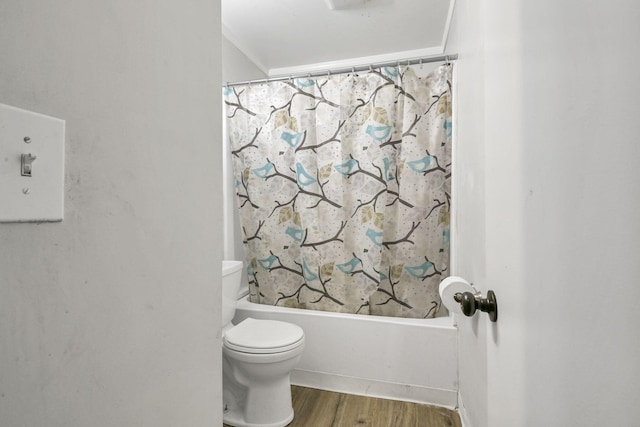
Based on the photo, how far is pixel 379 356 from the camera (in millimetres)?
1905

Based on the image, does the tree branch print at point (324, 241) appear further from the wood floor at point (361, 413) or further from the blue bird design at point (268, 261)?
the wood floor at point (361, 413)

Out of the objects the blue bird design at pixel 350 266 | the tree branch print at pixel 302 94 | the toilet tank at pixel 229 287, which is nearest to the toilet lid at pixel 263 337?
the toilet tank at pixel 229 287

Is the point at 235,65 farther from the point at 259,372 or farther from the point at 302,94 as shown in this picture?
the point at 259,372

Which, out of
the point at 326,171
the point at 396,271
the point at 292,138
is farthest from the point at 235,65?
the point at 396,271

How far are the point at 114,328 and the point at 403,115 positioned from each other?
6.06 ft

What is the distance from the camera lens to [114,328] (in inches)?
19.4

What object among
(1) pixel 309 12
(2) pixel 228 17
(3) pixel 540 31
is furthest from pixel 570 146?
(2) pixel 228 17

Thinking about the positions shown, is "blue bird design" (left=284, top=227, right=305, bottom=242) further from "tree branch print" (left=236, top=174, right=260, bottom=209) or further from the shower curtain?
"tree branch print" (left=236, top=174, right=260, bottom=209)

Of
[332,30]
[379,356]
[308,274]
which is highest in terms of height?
[332,30]

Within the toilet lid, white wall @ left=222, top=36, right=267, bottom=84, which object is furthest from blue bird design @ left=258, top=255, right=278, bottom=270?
white wall @ left=222, top=36, right=267, bottom=84

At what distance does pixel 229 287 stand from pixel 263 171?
79cm

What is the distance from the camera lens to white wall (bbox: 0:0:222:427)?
38cm

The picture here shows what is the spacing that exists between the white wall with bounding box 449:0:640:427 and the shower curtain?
1.24 metres

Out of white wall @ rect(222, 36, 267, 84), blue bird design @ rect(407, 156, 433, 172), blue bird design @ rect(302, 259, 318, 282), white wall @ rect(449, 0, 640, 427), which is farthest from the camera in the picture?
white wall @ rect(222, 36, 267, 84)
